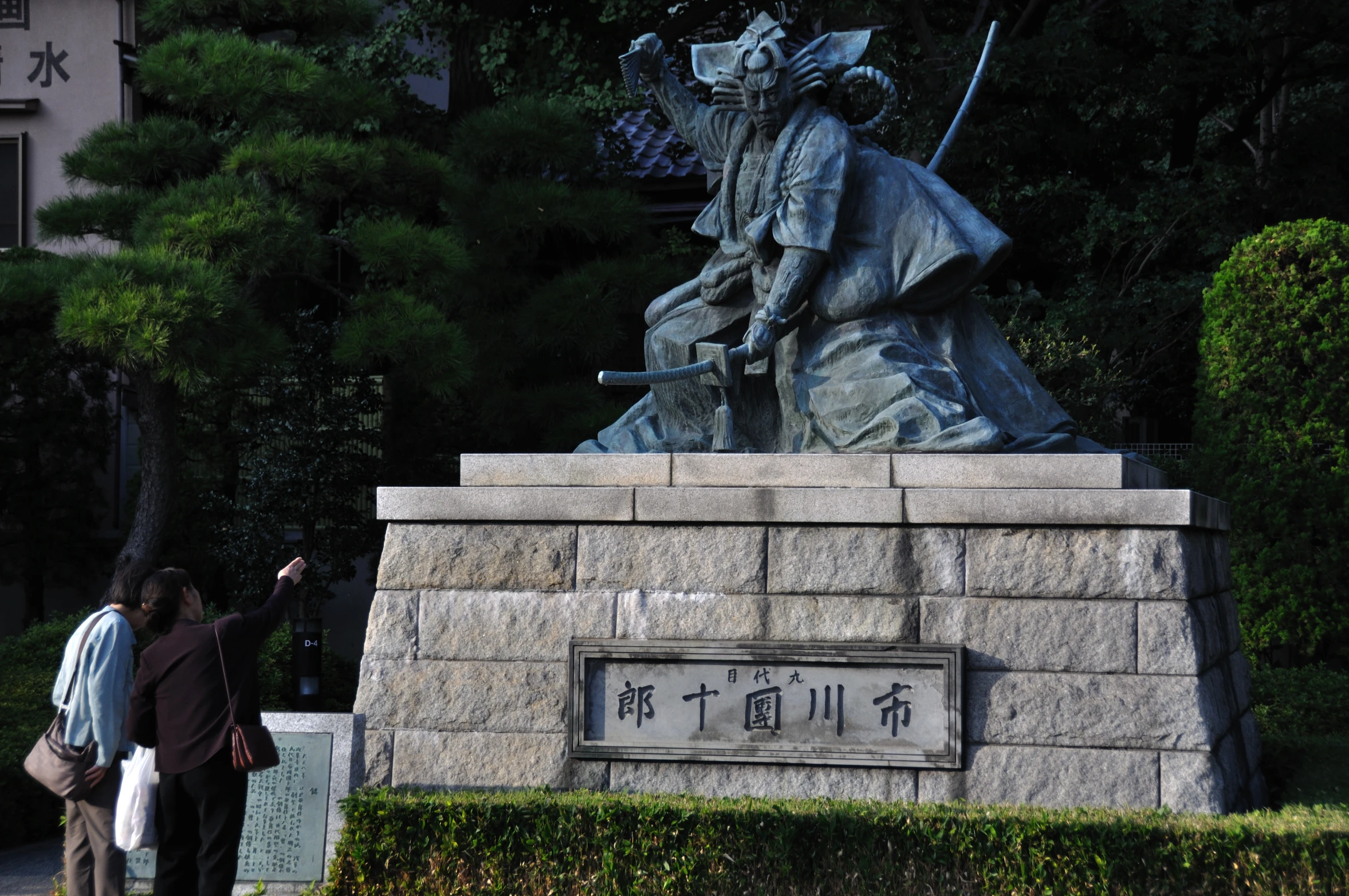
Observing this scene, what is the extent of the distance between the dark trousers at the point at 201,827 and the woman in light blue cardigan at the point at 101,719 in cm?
22

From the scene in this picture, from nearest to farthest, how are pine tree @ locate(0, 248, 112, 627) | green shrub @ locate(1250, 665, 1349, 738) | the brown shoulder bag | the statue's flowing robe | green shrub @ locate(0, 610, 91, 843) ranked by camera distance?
1. the brown shoulder bag
2. the statue's flowing robe
3. green shrub @ locate(0, 610, 91, 843)
4. green shrub @ locate(1250, 665, 1349, 738)
5. pine tree @ locate(0, 248, 112, 627)

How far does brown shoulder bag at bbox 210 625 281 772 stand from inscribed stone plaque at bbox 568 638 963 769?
122 cm

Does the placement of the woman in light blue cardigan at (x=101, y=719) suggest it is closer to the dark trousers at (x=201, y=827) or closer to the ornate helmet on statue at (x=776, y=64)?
the dark trousers at (x=201, y=827)

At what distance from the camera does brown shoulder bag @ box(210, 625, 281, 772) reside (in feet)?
12.3

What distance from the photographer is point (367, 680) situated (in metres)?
4.91

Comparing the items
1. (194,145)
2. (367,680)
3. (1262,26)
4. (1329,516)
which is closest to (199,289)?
(194,145)

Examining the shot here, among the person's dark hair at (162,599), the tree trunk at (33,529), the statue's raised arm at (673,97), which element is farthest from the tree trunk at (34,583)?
the person's dark hair at (162,599)

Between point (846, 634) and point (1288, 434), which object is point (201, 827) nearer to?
point (846, 634)

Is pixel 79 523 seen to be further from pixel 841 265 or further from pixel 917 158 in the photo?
pixel 841 265

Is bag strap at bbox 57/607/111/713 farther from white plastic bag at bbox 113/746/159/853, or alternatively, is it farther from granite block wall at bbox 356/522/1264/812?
granite block wall at bbox 356/522/1264/812

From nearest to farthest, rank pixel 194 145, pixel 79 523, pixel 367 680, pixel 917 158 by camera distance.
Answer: pixel 367 680, pixel 194 145, pixel 917 158, pixel 79 523

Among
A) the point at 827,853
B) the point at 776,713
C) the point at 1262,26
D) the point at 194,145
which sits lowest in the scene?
the point at 827,853

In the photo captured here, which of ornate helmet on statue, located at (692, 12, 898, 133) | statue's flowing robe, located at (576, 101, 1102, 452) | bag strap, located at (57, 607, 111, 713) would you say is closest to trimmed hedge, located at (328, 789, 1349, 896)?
bag strap, located at (57, 607, 111, 713)

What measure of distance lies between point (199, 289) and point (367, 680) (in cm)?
407
